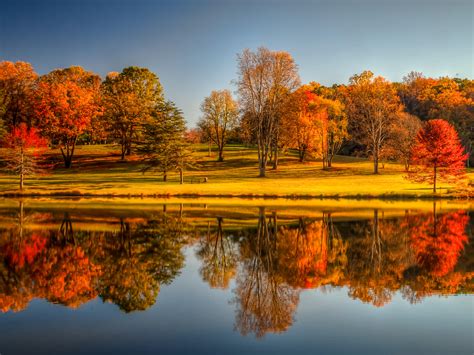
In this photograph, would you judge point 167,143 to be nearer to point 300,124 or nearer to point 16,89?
point 300,124

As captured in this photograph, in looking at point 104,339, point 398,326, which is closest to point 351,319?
point 398,326

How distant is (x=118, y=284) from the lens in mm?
15969

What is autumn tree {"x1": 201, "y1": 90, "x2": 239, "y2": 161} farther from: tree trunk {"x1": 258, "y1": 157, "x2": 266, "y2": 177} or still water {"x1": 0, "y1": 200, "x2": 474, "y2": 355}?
still water {"x1": 0, "y1": 200, "x2": 474, "y2": 355}

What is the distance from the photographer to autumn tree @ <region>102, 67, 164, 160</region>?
80.2m

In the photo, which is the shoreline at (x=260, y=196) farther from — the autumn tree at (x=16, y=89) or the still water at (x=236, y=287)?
the autumn tree at (x=16, y=89)

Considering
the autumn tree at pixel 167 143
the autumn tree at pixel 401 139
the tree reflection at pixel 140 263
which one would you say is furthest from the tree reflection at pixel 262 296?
the autumn tree at pixel 401 139

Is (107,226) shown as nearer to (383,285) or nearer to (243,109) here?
(383,285)

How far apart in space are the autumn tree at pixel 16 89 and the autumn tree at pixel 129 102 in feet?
46.3

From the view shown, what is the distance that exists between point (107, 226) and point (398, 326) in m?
19.8

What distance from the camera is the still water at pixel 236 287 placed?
11.5 metres

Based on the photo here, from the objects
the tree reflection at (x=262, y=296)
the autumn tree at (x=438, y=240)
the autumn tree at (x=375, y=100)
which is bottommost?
the tree reflection at (x=262, y=296)

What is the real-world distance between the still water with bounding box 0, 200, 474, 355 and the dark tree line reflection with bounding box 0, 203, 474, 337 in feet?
0.20

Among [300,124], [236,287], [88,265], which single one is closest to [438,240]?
[236,287]

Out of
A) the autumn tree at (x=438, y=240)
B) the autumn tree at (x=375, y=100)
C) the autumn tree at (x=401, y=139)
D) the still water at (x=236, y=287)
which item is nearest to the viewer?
the still water at (x=236, y=287)
